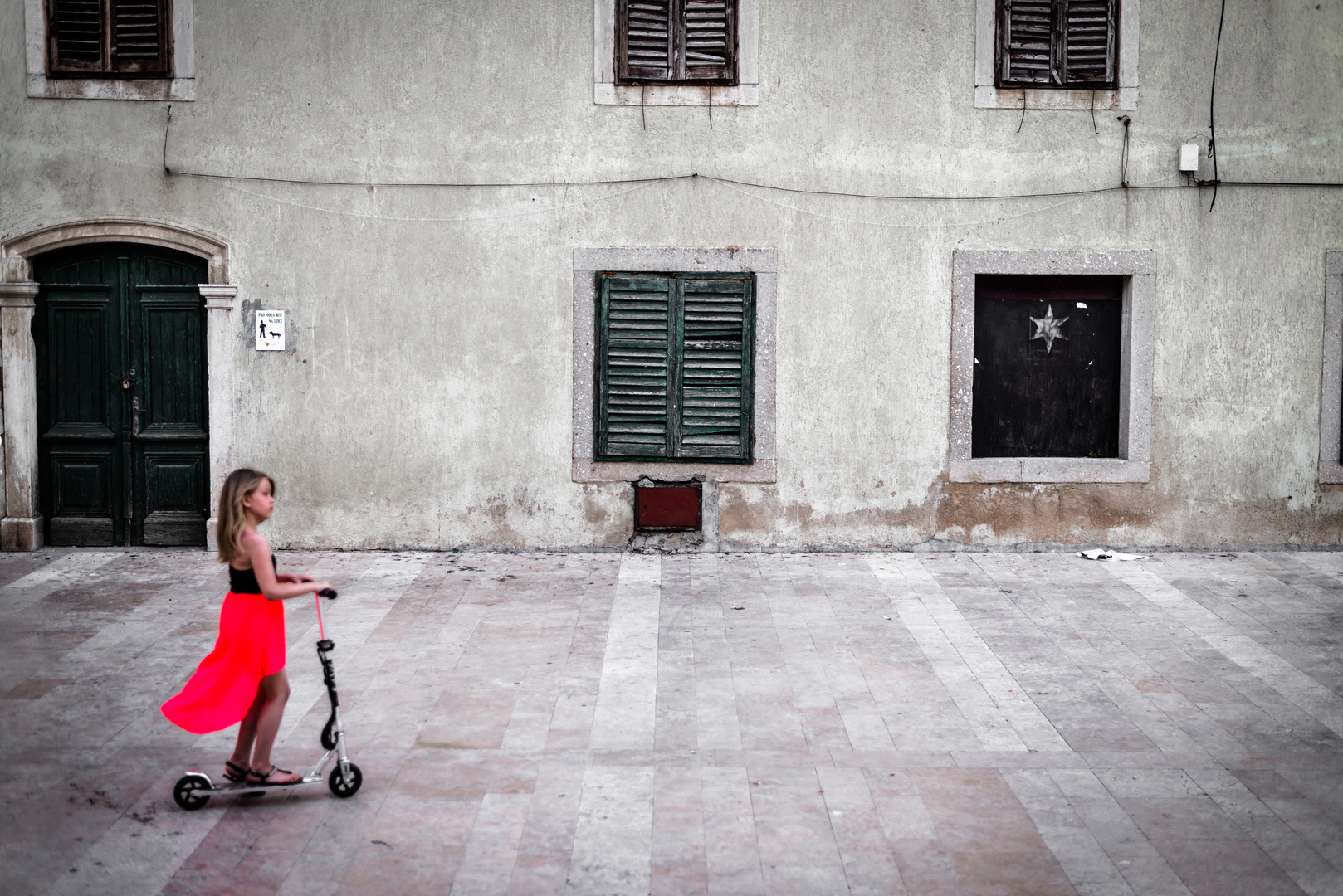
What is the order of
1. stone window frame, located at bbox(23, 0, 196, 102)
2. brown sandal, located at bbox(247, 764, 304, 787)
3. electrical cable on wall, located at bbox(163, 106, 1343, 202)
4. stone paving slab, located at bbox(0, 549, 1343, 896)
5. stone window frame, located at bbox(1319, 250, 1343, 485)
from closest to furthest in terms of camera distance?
1. stone paving slab, located at bbox(0, 549, 1343, 896)
2. brown sandal, located at bbox(247, 764, 304, 787)
3. stone window frame, located at bbox(23, 0, 196, 102)
4. electrical cable on wall, located at bbox(163, 106, 1343, 202)
5. stone window frame, located at bbox(1319, 250, 1343, 485)

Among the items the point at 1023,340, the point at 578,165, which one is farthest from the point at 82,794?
the point at 1023,340

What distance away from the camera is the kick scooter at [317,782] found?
495cm

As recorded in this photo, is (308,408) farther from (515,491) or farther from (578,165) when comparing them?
(578,165)

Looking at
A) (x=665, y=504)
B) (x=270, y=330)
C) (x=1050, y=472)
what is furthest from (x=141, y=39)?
(x=1050, y=472)

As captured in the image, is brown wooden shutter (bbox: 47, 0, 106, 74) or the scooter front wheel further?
brown wooden shutter (bbox: 47, 0, 106, 74)

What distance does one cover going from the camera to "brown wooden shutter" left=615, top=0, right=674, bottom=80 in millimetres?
9852

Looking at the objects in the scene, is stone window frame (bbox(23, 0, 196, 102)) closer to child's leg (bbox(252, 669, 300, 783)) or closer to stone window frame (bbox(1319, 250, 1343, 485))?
child's leg (bbox(252, 669, 300, 783))

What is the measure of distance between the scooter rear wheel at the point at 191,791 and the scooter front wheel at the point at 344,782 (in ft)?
1.59

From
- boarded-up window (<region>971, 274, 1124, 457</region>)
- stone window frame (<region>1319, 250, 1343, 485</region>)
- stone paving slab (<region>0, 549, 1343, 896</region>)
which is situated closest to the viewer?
stone paving slab (<region>0, 549, 1343, 896</region>)

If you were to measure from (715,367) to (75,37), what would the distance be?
5697 mm

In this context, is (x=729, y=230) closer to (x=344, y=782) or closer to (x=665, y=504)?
(x=665, y=504)

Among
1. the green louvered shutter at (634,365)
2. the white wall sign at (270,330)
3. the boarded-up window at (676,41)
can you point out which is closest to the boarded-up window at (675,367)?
the green louvered shutter at (634,365)

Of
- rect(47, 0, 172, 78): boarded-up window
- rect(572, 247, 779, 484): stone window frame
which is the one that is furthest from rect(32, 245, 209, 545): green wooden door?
rect(572, 247, 779, 484): stone window frame

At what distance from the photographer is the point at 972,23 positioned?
Result: 32.4 ft
